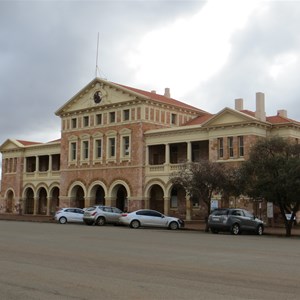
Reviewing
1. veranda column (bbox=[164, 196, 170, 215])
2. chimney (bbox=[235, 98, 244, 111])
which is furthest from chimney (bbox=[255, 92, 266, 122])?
veranda column (bbox=[164, 196, 170, 215])

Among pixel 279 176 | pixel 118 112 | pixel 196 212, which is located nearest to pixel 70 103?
pixel 118 112

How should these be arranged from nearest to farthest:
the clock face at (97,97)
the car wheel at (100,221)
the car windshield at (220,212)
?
the car windshield at (220,212) < the car wheel at (100,221) < the clock face at (97,97)

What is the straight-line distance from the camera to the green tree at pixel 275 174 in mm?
27578

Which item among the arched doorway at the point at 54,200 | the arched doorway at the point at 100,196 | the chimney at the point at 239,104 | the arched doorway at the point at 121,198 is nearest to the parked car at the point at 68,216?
the arched doorway at the point at 121,198

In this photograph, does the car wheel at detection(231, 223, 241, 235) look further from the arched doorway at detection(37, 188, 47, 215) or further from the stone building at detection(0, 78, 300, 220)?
the arched doorway at detection(37, 188, 47, 215)

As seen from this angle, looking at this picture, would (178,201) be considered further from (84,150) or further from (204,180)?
(204,180)

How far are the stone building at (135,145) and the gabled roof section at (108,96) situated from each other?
0.10 meters

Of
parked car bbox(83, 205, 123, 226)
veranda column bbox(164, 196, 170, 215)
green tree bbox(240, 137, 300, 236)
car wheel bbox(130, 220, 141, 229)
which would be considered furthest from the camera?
veranda column bbox(164, 196, 170, 215)

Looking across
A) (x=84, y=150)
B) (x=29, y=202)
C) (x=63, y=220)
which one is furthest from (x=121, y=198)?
(x=29, y=202)

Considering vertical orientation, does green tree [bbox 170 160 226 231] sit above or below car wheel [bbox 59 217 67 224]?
above

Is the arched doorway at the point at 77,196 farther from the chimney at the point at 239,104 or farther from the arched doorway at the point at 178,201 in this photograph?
the chimney at the point at 239,104

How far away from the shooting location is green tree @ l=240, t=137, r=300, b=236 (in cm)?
2758

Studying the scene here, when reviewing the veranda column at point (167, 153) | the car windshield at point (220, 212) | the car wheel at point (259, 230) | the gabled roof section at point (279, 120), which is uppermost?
the gabled roof section at point (279, 120)

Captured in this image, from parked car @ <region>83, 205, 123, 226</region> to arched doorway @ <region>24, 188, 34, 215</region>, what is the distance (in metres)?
26.3
